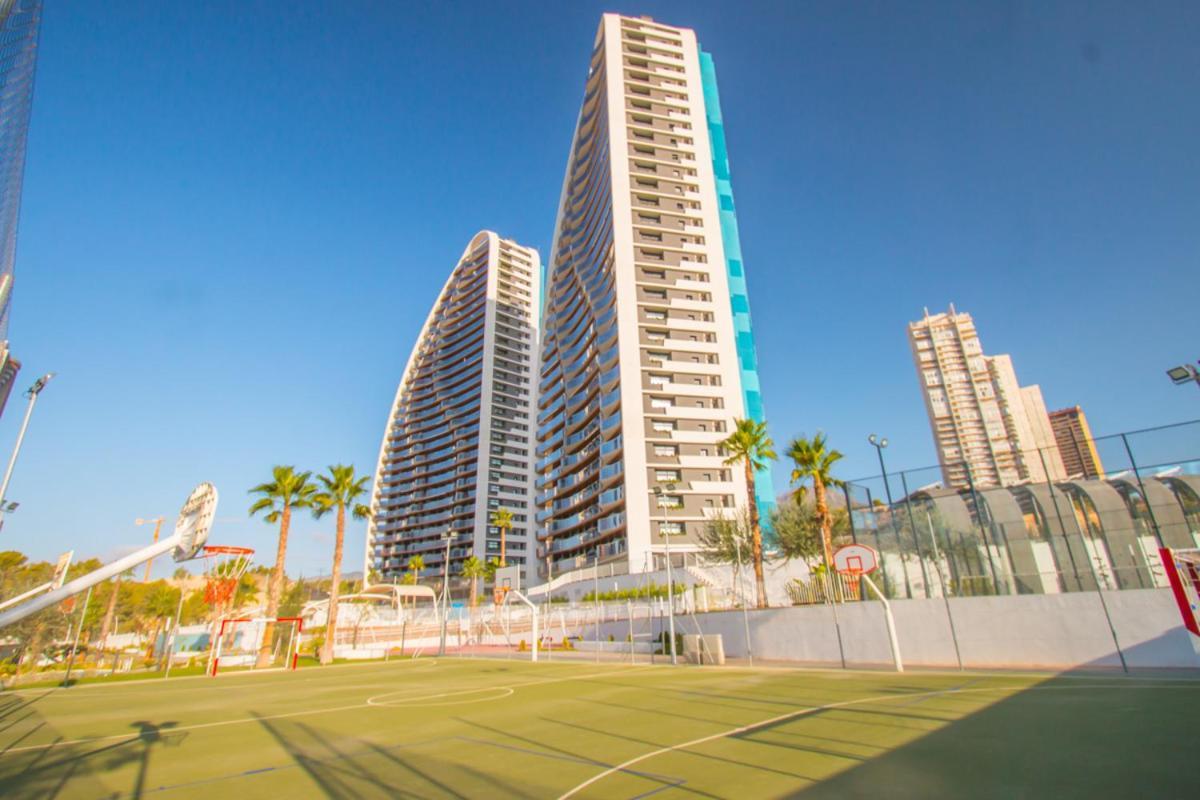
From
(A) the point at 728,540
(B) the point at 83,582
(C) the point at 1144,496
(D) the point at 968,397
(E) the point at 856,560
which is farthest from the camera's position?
(D) the point at 968,397

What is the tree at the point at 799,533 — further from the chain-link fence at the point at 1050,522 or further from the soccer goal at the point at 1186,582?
the soccer goal at the point at 1186,582

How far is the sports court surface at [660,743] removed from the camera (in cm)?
632

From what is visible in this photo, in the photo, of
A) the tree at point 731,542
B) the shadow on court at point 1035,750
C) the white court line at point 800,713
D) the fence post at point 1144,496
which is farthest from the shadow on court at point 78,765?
the tree at point 731,542

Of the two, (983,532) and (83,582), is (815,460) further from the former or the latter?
(83,582)

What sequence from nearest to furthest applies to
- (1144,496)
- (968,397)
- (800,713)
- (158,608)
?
(800,713) → (1144,496) → (158,608) → (968,397)

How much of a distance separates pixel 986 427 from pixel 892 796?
7679 inches

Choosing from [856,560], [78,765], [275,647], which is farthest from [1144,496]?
[275,647]

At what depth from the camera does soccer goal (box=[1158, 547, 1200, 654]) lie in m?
13.5

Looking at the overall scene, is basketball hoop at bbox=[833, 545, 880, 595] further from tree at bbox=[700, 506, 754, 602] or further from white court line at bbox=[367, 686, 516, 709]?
tree at bbox=[700, 506, 754, 602]

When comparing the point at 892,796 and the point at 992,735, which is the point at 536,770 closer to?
the point at 892,796

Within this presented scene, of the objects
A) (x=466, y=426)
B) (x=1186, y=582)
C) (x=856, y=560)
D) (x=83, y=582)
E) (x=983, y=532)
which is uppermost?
(x=466, y=426)

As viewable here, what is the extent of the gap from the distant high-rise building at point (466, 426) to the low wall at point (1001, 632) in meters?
88.9

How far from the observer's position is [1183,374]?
16094mm

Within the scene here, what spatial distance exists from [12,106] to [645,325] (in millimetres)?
56946
